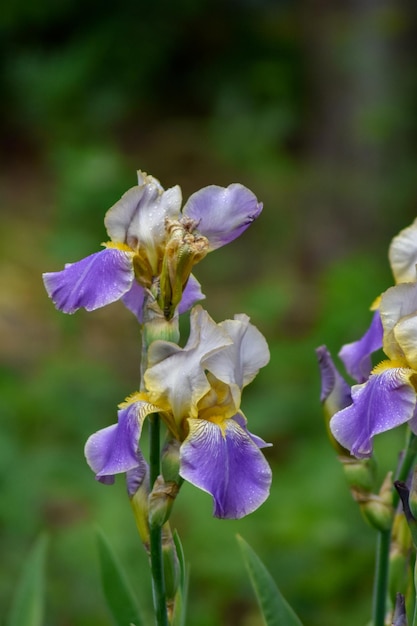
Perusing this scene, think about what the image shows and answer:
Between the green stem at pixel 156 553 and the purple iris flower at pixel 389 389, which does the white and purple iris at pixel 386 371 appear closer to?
the purple iris flower at pixel 389 389

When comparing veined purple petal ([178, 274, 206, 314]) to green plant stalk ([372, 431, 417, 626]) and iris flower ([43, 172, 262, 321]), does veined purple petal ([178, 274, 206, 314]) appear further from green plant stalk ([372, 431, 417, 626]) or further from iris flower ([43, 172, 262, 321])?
green plant stalk ([372, 431, 417, 626])

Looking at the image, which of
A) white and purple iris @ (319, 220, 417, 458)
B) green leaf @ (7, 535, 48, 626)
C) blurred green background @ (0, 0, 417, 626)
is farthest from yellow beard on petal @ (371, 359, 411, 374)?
blurred green background @ (0, 0, 417, 626)

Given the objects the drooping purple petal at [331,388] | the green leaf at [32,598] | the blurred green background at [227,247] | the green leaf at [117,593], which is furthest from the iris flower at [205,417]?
→ the blurred green background at [227,247]

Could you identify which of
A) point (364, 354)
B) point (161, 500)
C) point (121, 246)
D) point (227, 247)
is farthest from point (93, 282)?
point (227, 247)

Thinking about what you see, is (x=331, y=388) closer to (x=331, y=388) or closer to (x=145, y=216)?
(x=331, y=388)

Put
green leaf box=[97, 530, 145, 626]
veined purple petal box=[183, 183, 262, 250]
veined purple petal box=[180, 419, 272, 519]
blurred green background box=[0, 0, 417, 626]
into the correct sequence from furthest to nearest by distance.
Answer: blurred green background box=[0, 0, 417, 626]
green leaf box=[97, 530, 145, 626]
veined purple petal box=[183, 183, 262, 250]
veined purple petal box=[180, 419, 272, 519]
